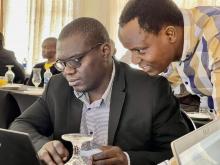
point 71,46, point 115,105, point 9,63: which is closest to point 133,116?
point 115,105

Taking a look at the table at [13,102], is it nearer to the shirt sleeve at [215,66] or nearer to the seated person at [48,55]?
the seated person at [48,55]

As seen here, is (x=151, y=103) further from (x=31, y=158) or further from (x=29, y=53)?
(x=29, y=53)

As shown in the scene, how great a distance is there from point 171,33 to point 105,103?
0.46 metres

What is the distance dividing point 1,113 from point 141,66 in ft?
6.17

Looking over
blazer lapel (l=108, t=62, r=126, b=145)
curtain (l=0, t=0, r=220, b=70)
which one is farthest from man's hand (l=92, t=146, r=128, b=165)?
curtain (l=0, t=0, r=220, b=70)

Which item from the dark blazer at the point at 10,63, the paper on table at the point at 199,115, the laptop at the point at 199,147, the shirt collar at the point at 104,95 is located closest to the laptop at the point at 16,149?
the laptop at the point at 199,147

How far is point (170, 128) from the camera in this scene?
1675 millimetres

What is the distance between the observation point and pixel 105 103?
174 centimetres

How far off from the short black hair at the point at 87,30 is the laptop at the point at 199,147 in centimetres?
77

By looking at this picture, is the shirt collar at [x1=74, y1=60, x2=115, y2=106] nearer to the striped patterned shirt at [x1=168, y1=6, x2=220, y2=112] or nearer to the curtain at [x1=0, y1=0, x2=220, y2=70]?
the striped patterned shirt at [x1=168, y1=6, x2=220, y2=112]

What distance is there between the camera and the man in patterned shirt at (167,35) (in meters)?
1.42

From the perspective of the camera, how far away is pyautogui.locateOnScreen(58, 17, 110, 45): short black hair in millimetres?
1630

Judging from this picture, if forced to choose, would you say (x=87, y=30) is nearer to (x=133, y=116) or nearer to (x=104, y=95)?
(x=104, y=95)

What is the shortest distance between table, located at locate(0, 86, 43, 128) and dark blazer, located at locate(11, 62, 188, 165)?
1.39 metres
